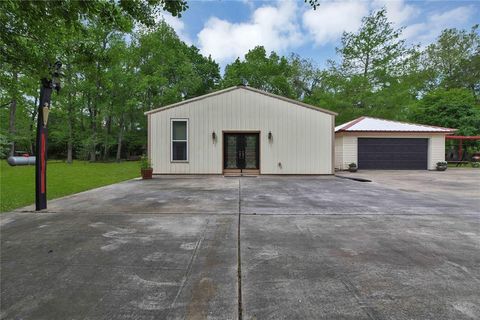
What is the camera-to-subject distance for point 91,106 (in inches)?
965

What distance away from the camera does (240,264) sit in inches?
99.0

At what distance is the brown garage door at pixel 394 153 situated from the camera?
1461cm

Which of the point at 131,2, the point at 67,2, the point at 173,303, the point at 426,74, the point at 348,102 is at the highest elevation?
the point at 426,74

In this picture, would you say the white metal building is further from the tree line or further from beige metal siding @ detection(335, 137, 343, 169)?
the tree line

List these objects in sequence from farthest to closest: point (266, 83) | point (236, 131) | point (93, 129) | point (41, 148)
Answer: point (266, 83) → point (93, 129) → point (236, 131) → point (41, 148)

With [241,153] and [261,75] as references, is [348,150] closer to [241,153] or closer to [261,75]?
[241,153]

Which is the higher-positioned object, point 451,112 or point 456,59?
point 456,59

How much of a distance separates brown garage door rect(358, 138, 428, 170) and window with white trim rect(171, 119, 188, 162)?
9.59 meters

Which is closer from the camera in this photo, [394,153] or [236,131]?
[236,131]

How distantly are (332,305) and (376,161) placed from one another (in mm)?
14684

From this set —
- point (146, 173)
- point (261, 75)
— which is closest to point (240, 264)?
point (146, 173)

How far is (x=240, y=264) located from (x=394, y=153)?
589 inches

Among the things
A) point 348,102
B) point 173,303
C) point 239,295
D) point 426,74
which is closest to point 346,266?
point 239,295

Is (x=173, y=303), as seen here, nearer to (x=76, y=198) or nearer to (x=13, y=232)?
(x=13, y=232)
